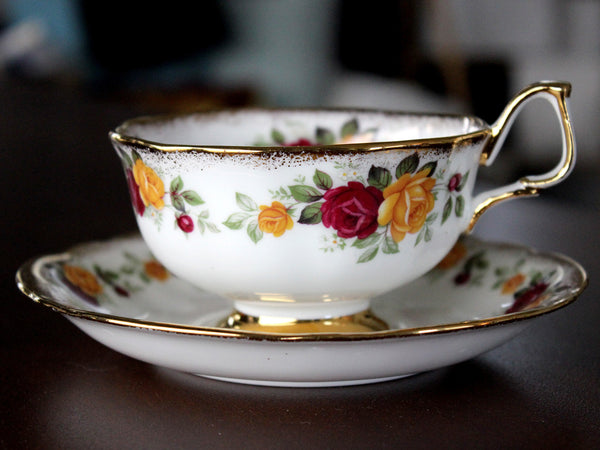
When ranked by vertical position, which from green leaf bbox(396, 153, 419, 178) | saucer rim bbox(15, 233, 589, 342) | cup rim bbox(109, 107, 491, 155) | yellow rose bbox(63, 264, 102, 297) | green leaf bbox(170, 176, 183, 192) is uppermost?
cup rim bbox(109, 107, 491, 155)

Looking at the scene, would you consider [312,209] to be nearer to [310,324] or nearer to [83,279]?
[310,324]

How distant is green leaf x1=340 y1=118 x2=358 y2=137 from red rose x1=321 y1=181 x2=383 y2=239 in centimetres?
→ 18

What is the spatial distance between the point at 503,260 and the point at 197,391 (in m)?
0.28

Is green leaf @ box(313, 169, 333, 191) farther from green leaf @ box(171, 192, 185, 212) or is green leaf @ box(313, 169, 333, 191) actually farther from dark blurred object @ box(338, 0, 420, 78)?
dark blurred object @ box(338, 0, 420, 78)

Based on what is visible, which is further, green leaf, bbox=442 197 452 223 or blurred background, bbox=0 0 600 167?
blurred background, bbox=0 0 600 167

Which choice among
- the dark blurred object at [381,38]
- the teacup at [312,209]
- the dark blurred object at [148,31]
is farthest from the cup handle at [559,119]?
the dark blurred object at [148,31]

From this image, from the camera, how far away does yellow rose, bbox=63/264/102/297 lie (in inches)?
21.3

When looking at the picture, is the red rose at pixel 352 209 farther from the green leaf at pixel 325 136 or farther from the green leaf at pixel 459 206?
the green leaf at pixel 325 136

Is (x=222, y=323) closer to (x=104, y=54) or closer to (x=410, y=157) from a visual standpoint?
(x=410, y=157)

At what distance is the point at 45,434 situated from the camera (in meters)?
0.34

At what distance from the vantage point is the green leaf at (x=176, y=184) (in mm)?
420

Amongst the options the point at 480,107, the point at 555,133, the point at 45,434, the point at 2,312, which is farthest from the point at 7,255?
the point at 480,107

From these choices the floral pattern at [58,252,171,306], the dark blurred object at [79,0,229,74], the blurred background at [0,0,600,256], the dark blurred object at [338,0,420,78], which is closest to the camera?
the floral pattern at [58,252,171,306]

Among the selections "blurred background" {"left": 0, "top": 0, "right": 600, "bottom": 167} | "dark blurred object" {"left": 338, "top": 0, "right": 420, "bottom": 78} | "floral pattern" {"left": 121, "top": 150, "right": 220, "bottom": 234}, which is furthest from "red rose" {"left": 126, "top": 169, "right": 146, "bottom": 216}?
"dark blurred object" {"left": 338, "top": 0, "right": 420, "bottom": 78}
